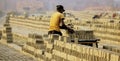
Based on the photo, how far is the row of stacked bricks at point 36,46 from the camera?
14477 millimetres

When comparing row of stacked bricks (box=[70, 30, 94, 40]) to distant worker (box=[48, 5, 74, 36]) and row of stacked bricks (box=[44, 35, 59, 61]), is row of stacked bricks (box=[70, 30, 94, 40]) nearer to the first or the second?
distant worker (box=[48, 5, 74, 36])

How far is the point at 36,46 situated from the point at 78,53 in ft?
17.7

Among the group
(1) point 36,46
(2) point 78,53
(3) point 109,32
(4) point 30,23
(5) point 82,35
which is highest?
(5) point 82,35

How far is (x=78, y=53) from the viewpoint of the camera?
1007 cm

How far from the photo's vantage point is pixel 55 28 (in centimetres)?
1242

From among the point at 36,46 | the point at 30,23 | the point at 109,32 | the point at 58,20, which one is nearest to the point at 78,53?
the point at 58,20

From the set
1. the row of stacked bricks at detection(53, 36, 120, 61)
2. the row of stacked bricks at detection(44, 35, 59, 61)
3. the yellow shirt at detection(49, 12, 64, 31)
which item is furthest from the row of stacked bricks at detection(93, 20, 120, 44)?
the row of stacked bricks at detection(53, 36, 120, 61)

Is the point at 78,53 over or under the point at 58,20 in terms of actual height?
under

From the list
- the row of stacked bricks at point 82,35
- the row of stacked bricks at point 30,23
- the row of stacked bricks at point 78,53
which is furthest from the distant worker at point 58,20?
the row of stacked bricks at point 30,23

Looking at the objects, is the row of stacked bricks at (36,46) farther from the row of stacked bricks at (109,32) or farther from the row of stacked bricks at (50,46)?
the row of stacked bricks at (109,32)

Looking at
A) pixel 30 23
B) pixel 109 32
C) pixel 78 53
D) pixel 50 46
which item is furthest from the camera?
pixel 30 23

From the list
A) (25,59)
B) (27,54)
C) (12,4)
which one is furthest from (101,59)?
(12,4)

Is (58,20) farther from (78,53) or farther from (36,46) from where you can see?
(36,46)

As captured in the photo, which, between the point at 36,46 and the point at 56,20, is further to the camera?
the point at 36,46
